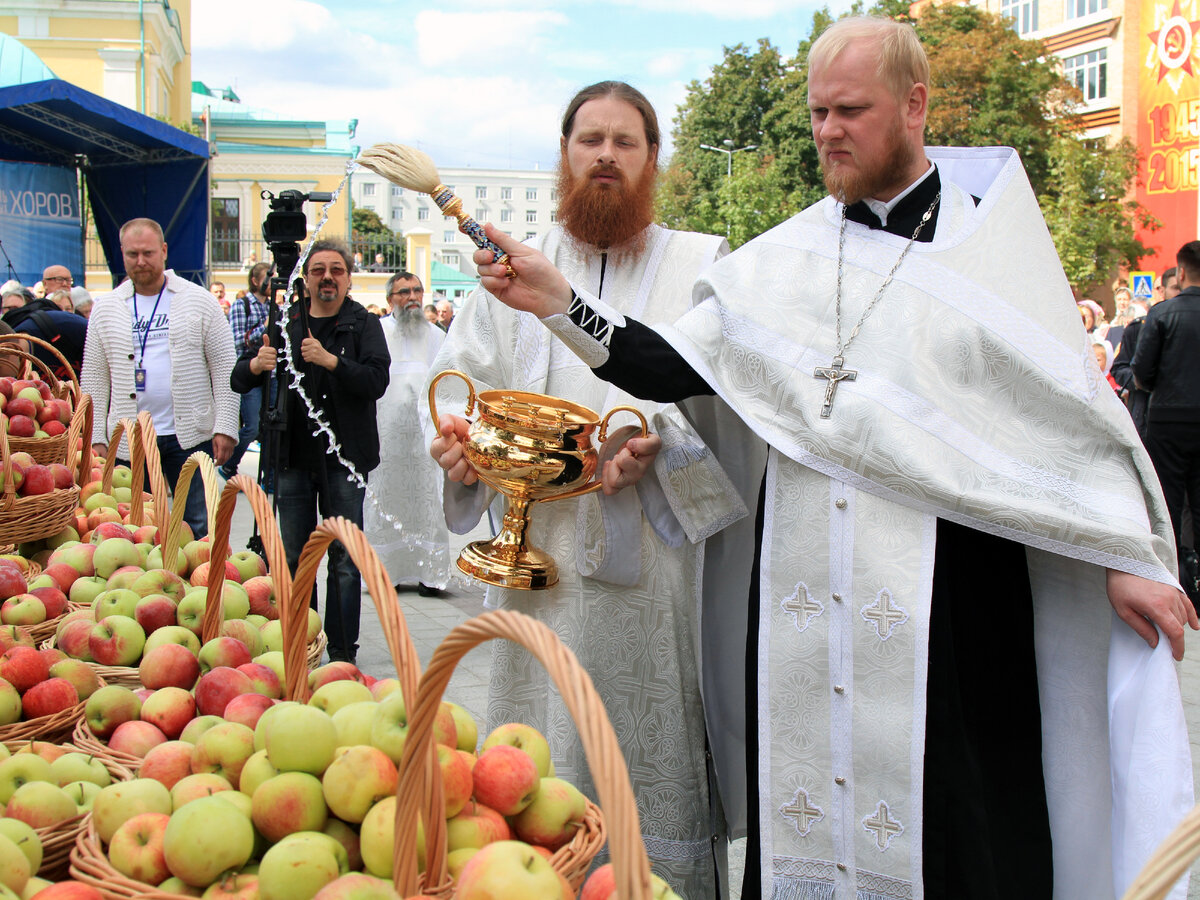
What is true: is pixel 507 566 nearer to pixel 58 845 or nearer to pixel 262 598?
pixel 262 598

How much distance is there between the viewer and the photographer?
4.95 m

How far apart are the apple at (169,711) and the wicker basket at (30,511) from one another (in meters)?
1.24

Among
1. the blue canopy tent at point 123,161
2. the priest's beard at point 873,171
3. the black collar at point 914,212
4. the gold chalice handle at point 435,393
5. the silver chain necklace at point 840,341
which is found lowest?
the gold chalice handle at point 435,393

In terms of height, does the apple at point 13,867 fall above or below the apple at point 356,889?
below

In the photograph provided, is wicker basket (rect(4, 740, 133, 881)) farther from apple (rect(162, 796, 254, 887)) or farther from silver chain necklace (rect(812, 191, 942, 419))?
silver chain necklace (rect(812, 191, 942, 419))

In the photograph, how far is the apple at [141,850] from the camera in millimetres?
1288

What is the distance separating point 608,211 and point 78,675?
1.59 meters

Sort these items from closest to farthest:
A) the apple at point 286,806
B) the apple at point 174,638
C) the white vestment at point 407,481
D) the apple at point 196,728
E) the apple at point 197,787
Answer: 1. the apple at point 286,806
2. the apple at point 197,787
3. the apple at point 196,728
4. the apple at point 174,638
5. the white vestment at point 407,481

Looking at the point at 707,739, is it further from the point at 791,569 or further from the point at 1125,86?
the point at 1125,86

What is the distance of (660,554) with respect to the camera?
257cm

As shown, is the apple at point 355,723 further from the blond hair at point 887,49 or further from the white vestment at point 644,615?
the blond hair at point 887,49

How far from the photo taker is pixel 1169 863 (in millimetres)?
931

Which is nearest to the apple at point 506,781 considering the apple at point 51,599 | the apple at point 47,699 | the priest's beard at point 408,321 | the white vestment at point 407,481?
the apple at point 47,699

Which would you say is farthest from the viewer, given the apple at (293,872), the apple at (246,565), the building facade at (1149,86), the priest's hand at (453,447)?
the building facade at (1149,86)
